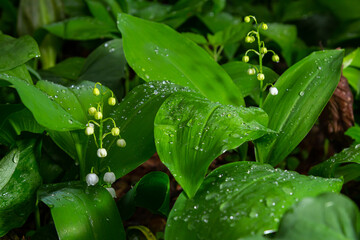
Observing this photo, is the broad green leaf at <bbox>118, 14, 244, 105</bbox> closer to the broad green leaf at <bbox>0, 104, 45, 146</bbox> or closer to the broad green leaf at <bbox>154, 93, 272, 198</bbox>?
the broad green leaf at <bbox>154, 93, 272, 198</bbox>

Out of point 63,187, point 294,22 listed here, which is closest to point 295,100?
point 63,187

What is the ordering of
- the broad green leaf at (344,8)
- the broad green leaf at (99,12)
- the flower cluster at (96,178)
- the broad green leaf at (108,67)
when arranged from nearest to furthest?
the flower cluster at (96,178)
the broad green leaf at (108,67)
the broad green leaf at (99,12)
the broad green leaf at (344,8)

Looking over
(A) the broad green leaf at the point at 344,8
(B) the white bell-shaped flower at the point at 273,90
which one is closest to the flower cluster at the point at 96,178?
(B) the white bell-shaped flower at the point at 273,90

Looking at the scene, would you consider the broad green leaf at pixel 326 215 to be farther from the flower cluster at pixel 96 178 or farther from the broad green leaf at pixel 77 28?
the broad green leaf at pixel 77 28

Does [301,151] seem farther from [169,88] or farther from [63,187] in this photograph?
[63,187]

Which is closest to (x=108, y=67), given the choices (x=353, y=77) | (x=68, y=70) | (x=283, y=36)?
(x=68, y=70)

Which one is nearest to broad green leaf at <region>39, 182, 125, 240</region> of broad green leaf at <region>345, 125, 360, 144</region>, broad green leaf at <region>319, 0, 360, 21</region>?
broad green leaf at <region>345, 125, 360, 144</region>
